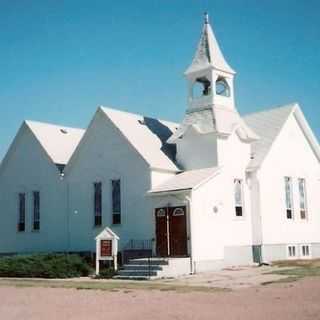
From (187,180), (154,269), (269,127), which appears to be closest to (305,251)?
(269,127)

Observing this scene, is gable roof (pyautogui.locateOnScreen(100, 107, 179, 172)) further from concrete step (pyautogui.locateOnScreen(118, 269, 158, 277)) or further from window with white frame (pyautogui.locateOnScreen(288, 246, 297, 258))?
window with white frame (pyautogui.locateOnScreen(288, 246, 297, 258))

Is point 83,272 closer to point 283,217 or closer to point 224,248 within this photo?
point 224,248

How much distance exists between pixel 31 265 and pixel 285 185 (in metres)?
15.3

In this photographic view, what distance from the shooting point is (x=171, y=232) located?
86.8ft

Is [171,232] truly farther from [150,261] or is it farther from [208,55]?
[208,55]

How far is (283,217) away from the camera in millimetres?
31078

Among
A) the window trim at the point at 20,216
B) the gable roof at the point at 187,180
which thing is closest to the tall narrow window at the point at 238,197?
the gable roof at the point at 187,180

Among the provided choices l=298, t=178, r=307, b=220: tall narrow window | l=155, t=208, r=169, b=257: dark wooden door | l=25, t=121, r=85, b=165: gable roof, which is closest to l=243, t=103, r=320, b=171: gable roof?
l=298, t=178, r=307, b=220: tall narrow window

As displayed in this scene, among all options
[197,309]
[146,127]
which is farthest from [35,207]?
[197,309]

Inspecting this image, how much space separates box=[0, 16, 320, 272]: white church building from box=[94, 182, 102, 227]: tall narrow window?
57mm

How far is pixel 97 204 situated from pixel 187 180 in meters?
6.25

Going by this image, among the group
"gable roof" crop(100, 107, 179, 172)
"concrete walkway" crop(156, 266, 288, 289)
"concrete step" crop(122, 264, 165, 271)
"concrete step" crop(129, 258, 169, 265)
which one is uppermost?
"gable roof" crop(100, 107, 179, 172)

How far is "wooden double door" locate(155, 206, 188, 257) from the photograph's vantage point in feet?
85.5

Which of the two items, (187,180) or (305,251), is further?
(305,251)
